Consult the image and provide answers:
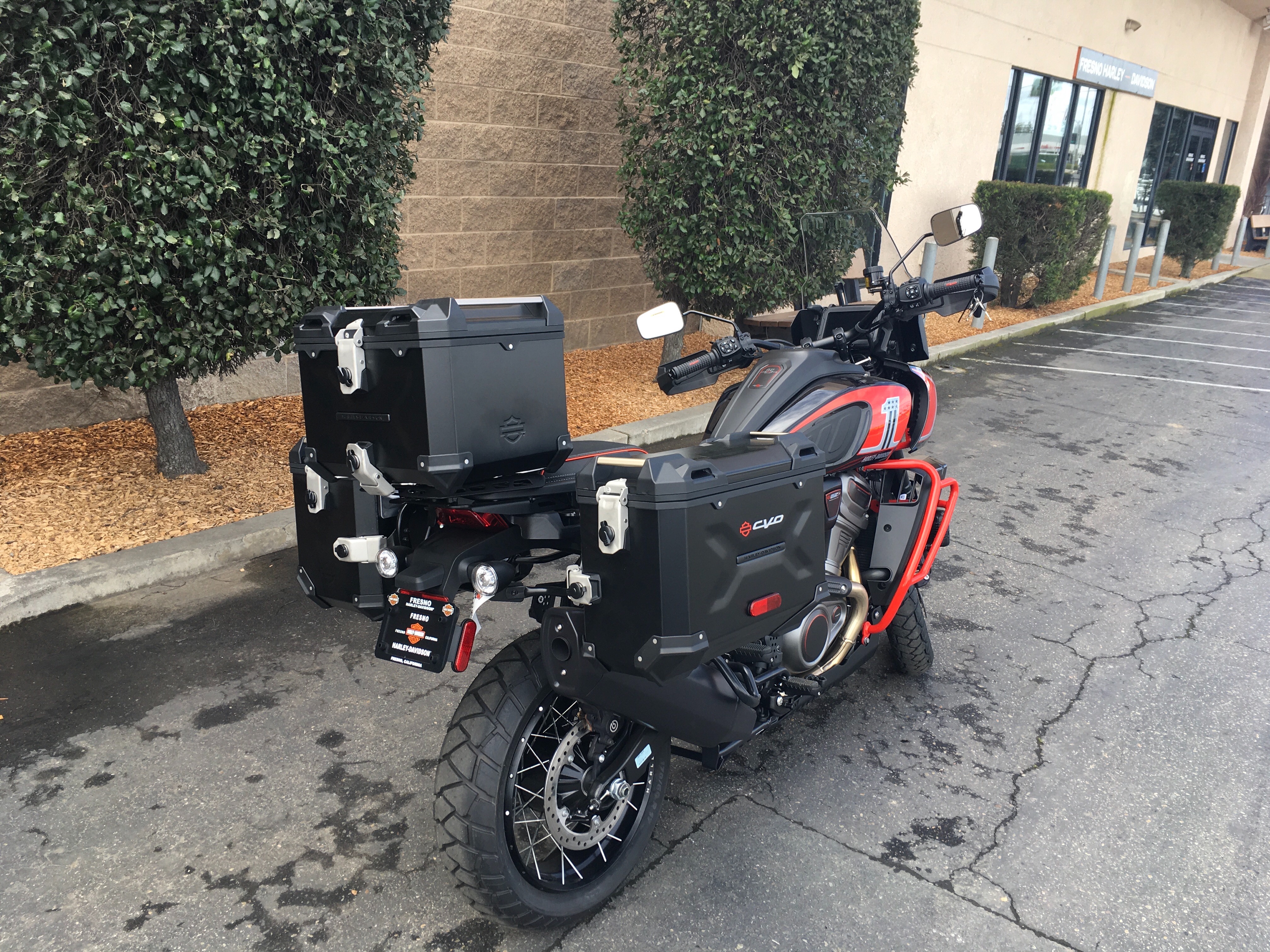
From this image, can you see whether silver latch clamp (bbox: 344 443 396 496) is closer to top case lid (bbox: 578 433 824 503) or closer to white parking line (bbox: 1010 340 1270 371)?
top case lid (bbox: 578 433 824 503)

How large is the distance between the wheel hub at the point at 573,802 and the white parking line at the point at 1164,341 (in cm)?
1277

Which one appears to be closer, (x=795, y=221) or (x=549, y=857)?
(x=549, y=857)

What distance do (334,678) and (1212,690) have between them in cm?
354

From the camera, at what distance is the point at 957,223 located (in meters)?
3.42

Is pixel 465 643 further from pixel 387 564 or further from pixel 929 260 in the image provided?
pixel 929 260

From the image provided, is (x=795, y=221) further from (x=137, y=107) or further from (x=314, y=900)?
(x=314, y=900)

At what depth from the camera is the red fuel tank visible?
2922 millimetres

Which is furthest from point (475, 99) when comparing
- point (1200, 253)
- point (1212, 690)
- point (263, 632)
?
point (1200, 253)

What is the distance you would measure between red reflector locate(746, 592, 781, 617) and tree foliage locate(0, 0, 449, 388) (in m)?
3.42

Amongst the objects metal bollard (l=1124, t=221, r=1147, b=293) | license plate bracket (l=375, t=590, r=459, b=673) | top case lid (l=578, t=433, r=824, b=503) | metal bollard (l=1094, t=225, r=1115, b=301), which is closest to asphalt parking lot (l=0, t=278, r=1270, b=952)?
license plate bracket (l=375, t=590, r=459, b=673)

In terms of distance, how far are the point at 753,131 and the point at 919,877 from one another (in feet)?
19.4

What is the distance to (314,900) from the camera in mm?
2463

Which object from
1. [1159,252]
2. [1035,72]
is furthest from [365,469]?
[1159,252]

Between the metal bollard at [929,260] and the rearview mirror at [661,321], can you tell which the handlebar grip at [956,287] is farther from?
the metal bollard at [929,260]
